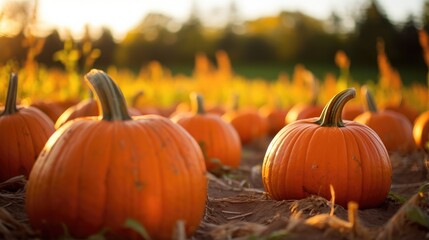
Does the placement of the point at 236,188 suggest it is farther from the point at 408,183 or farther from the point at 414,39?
the point at 414,39

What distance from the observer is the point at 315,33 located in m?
38.7

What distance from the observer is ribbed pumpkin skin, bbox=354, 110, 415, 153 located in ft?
17.9

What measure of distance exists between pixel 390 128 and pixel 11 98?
4.14 meters

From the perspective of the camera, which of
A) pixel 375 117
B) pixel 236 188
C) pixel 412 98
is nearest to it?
pixel 236 188

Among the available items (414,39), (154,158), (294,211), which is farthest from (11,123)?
(414,39)

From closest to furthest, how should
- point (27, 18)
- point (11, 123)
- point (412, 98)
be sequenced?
1. point (11, 123)
2. point (27, 18)
3. point (412, 98)

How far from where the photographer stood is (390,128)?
18.1ft

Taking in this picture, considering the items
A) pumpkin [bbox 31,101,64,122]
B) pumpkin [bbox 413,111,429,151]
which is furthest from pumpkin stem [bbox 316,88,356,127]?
pumpkin [bbox 413,111,429,151]

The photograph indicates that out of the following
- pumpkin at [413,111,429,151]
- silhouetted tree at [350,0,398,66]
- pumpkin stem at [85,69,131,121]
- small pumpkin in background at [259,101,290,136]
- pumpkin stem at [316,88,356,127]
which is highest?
silhouetted tree at [350,0,398,66]

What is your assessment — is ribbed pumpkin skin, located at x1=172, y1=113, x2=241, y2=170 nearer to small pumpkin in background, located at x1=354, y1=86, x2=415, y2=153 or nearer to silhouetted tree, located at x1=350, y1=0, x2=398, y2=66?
small pumpkin in background, located at x1=354, y1=86, x2=415, y2=153

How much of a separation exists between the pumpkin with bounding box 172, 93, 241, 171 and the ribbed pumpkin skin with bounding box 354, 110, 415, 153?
1.60m

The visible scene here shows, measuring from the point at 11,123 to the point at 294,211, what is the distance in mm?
2076

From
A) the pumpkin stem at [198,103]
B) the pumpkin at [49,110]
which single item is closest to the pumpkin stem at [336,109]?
the pumpkin stem at [198,103]

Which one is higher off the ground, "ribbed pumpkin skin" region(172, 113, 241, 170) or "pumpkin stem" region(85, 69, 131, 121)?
"pumpkin stem" region(85, 69, 131, 121)
